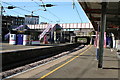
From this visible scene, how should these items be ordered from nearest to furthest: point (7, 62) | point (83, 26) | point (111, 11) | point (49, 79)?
point (49, 79), point (7, 62), point (111, 11), point (83, 26)

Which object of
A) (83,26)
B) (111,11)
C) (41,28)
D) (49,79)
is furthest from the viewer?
(41,28)

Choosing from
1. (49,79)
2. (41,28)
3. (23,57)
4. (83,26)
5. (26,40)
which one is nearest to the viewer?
(49,79)

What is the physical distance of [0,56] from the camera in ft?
39.9

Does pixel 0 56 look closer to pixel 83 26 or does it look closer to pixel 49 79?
pixel 49 79

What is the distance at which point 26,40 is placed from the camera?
129ft

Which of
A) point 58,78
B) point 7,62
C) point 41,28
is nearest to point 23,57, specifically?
point 7,62

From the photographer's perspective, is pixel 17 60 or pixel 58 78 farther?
pixel 17 60

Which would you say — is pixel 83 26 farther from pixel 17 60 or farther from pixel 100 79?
pixel 100 79

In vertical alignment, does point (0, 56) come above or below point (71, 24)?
below

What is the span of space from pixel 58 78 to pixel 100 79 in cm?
192

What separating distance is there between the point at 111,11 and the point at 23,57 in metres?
8.03

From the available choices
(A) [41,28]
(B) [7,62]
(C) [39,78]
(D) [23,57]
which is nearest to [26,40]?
(D) [23,57]

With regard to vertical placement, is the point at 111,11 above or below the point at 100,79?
above

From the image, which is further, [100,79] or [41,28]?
[41,28]
